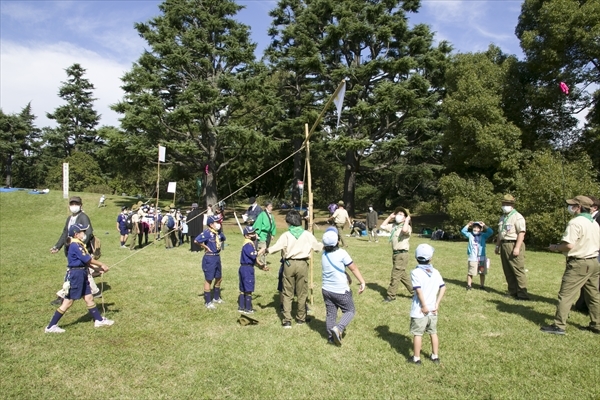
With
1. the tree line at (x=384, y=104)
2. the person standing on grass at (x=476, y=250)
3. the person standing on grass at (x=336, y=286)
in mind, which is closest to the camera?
the person standing on grass at (x=336, y=286)

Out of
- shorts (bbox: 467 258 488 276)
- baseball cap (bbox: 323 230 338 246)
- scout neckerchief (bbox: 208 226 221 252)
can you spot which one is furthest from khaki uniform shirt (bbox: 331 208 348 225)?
baseball cap (bbox: 323 230 338 246)

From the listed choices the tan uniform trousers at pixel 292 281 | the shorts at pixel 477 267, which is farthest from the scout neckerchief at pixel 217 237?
the shorts at pixel 477 267

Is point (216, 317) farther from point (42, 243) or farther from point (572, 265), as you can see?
point (42, 243)

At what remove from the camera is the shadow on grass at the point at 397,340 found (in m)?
5.79

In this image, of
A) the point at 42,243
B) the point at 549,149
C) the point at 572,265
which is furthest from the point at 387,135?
the point at 572,265

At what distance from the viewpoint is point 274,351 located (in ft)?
18.9

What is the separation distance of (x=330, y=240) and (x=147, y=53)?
30590mm

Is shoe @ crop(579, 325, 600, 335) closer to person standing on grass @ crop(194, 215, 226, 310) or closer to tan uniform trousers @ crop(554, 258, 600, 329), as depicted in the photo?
tan uniform trousers @ crop(554, 258, 600, 329)

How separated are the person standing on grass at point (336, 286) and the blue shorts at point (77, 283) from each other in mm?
3919

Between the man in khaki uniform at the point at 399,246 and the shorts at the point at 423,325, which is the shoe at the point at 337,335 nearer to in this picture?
the shorts at the point at 423,325

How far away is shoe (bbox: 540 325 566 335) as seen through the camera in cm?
622

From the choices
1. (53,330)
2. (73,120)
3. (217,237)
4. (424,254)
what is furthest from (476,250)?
(73,120)

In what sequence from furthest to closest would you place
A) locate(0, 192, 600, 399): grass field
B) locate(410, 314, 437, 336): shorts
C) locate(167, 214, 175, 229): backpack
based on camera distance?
locate(167, 214, 175, 229): backpack < locate(410, 314, 437, 336): shorts < locate(0, 192, 600, 399): grass field

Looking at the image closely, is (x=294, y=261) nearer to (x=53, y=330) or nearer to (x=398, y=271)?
(x=398, y=271)
